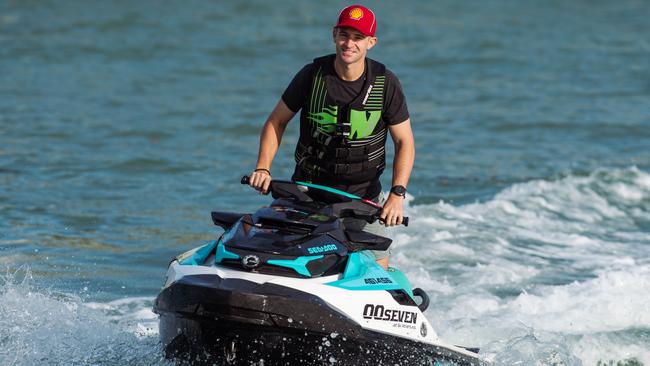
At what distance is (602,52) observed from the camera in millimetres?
22281

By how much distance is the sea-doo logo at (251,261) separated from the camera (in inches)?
194

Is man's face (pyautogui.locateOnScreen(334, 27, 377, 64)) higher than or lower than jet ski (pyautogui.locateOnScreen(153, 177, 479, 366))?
higher

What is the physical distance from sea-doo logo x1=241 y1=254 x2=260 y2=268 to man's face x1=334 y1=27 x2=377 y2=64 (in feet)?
4.23

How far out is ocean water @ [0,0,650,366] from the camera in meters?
7.44

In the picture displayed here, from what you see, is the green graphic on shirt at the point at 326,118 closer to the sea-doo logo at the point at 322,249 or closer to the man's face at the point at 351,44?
the man's face at the point at 351,44

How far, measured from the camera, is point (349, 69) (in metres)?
5.72

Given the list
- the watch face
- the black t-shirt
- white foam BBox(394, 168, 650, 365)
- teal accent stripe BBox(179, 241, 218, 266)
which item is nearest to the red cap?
the black t-shirt

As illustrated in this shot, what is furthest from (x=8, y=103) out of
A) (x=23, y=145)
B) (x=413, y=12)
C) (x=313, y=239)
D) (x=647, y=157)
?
(x=413, y=12)

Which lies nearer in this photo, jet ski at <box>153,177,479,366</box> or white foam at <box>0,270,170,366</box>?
jet ski at <box>153,177,479,366</box>

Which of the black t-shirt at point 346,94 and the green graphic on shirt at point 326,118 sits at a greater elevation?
the black t-shirt at point 346,94

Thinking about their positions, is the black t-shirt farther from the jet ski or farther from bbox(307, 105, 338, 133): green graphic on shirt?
the jet ski

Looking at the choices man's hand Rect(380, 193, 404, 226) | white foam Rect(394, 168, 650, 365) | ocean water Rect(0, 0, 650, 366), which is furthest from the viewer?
ocean water Rect(0, 0, 650, 366)

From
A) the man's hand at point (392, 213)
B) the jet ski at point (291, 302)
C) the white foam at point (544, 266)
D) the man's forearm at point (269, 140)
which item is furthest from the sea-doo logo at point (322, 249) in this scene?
the white foam at point (544, 266)

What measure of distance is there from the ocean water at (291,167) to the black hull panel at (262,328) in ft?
2.15
